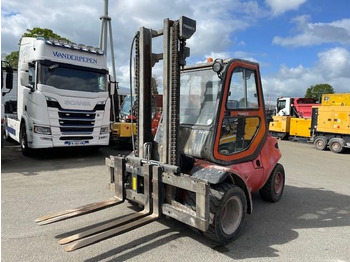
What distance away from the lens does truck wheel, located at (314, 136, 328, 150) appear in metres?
14.8

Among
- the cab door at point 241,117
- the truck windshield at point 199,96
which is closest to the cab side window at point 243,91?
the cab door at point 241,117

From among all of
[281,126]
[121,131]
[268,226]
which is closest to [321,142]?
[281,126]

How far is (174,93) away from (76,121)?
6.15 metres

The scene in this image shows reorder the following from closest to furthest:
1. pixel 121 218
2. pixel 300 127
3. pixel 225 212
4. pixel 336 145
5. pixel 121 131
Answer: pixel 121 218 < pixel 225 212 < pixel 121 131 < pixel 336 145 < pixel 300 127

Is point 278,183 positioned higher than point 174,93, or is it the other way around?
point 174,93

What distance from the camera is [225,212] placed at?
13.1 ft

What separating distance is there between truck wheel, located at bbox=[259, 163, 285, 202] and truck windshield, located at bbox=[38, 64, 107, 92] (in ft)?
20.6

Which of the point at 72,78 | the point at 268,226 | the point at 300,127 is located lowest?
the point at 268,226

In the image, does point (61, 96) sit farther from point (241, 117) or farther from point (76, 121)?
point (241, 117)

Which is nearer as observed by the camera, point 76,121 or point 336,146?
point 76,121

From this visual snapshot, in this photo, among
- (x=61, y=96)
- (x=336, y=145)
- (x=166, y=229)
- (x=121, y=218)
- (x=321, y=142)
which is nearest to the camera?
(x=121, y=218)

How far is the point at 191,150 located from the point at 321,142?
1274 centimetres

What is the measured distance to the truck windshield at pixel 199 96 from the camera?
4.29m

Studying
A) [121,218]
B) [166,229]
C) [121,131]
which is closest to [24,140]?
[121,131]
